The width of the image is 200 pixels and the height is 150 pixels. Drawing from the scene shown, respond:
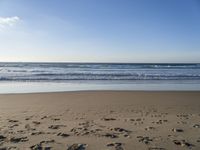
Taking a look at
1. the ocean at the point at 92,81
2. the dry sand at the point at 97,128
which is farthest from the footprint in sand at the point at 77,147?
the ocean at the point at 92,81

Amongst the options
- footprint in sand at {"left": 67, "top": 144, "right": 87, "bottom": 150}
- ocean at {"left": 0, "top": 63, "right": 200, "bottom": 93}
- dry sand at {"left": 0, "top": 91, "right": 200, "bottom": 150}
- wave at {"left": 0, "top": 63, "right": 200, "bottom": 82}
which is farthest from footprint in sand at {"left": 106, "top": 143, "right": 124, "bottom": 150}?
wave at {"left": 0, "top": 63, "right": 200, "bottom": 82}

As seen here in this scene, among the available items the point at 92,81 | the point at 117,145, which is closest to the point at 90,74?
the point at 92,81

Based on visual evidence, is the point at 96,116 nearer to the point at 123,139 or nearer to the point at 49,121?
the point at 49,121

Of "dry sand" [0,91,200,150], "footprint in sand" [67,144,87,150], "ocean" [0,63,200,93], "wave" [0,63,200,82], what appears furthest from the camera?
"wave" [0,63,200,82]

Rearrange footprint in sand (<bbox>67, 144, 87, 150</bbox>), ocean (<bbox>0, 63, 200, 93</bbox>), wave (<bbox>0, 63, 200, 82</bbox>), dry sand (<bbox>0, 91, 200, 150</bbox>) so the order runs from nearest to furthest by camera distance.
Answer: footprint in sand (<bbox>67, 144, 87, 150</bbox>) < dry sand (<bbox>0, 91, 200, 150</bbox>) < ocean (<bbox>0, 63, 200, 93</bbox>) < wave (<bbox>0, 63, 200, 82</bbox>)

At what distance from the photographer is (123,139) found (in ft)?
13.4

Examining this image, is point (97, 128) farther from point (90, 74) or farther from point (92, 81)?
point (90, 74)

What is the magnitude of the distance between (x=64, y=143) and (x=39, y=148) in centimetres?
45

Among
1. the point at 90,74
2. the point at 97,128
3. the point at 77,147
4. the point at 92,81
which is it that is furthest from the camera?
the point at 90,74

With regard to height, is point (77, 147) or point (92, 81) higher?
point (77, 147)

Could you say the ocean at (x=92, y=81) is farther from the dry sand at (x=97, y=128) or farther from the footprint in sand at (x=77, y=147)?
the footprint in sand at (x=77, y=147)

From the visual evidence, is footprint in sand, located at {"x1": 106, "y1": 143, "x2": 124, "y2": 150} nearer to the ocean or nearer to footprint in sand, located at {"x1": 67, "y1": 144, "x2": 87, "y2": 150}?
footprint in sand, located at {"x1": 67, "y1": 144, "x2": 87, "y2": 150}

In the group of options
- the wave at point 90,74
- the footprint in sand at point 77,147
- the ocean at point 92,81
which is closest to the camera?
the footprint in sand at point 77,147

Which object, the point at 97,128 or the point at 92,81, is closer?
the point at 97,128
